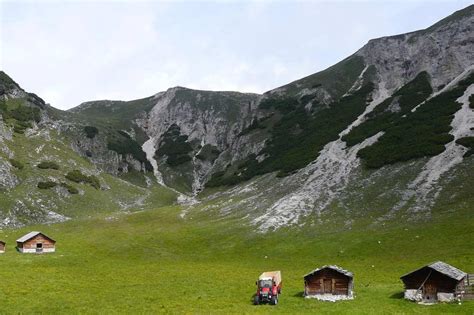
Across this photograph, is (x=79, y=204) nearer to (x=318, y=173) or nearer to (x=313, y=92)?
(x=318, y=173)

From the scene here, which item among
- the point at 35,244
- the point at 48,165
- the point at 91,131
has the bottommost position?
the point at 35,244

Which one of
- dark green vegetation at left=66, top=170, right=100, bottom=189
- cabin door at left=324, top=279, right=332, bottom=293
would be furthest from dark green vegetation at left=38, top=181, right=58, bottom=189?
cabin door at left=324, top=279, right=332, bottom=293

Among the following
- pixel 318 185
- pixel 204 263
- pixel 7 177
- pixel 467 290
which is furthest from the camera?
pixel 7 177

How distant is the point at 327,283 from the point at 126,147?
486 feet

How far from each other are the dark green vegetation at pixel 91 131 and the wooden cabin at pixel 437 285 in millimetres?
152564

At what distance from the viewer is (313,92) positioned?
7037 inches

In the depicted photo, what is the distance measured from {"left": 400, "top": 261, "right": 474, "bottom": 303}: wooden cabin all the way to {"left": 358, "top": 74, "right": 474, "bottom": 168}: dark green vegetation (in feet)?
196

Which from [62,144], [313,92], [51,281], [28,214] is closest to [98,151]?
[62,144]

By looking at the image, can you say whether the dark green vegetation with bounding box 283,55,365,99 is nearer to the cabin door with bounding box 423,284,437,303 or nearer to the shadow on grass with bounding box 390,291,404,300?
the shadow on grass with bounding box 390,291,404,300

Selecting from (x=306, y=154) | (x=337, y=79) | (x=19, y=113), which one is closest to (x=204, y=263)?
(x=306, y=154)

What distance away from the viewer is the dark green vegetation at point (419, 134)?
9588 centimetres

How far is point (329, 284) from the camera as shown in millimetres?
42000

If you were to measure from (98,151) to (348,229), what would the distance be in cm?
12059

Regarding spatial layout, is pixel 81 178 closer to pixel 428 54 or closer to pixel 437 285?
pixel 437 285
